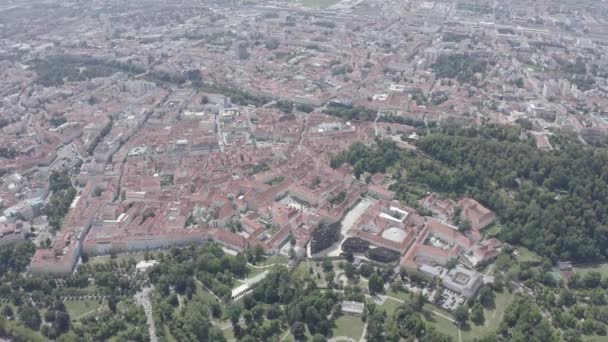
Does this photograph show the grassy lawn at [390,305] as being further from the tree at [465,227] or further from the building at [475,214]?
the building at [475,214]

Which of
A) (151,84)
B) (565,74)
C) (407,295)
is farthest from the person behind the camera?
(565,74)

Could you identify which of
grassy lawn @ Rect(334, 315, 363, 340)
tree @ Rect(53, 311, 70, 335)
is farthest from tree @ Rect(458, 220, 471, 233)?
tree @ Rect(53, 311, 70, 335)

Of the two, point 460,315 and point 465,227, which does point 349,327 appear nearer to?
point 460,315

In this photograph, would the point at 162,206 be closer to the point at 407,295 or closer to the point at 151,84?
the point at 407,295

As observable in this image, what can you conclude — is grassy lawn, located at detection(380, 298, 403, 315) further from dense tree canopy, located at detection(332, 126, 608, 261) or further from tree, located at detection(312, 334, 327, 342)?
dense tree canopy, located at detection(332, 126, 608, 261)

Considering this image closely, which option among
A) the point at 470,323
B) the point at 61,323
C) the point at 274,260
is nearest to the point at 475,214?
the point at 470,323

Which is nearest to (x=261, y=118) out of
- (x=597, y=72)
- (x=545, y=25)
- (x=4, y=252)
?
(x=4, y=252)
